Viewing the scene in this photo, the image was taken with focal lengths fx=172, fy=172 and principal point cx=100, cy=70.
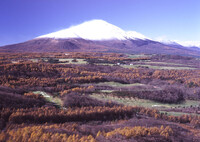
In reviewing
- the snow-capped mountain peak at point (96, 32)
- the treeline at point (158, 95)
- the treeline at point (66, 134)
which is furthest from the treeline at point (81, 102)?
the snow-capped mountain peak at point (96, 32)

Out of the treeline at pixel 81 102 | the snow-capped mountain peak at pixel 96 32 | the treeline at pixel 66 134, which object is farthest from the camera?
the snow-capped mountain peak at pixel 96 32

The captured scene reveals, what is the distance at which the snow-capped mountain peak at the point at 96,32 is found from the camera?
153188 millimetres

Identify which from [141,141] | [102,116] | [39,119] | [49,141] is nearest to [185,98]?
[102,116]

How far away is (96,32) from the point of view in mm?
169375

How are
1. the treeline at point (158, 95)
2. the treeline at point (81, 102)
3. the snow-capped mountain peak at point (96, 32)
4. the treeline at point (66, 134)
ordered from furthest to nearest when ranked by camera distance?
1. the snow-capped mountain peak at point (96, 32)
2. the treeline at point (158, 95)
3. the treeline at point (81, 102)
4. the treeline at point (66, 134)

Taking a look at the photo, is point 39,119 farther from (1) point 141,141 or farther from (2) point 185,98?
(2) point 185,98

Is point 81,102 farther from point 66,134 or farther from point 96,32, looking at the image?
point 96,32

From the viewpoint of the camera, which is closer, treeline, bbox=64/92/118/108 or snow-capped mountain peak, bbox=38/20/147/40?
treeline, bbox=64/92/118/108

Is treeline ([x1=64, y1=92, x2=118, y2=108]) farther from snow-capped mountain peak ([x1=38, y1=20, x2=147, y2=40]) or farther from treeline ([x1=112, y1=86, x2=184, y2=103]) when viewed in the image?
snow-capped mountain peak ([x1=38, y1=20, x2=147, y2=40])

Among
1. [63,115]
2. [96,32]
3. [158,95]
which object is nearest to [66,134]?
[63,115]

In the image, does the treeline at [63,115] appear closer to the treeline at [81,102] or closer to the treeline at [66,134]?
the treeline at [66,134]

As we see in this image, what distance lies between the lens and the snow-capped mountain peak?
153m

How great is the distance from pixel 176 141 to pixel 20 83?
50.6 ft

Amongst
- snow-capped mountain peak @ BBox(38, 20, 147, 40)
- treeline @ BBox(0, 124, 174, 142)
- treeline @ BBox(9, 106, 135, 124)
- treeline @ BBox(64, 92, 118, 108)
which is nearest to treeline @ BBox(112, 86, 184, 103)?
treeline @ BBox(64, 92, 118, 108)
